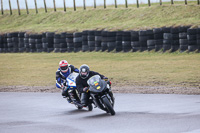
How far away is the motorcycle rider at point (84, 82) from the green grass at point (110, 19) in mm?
15797

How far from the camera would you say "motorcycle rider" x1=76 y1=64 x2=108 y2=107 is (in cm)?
1125

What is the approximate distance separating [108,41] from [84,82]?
62.5 feet

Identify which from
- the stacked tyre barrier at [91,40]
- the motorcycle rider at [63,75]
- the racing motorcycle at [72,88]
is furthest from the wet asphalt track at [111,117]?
the stacked tyre barrier at [91,40]

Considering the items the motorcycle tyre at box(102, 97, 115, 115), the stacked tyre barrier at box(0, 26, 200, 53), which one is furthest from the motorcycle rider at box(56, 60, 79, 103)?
the stacked tyre barrier at box(0, 26, 200, 53)

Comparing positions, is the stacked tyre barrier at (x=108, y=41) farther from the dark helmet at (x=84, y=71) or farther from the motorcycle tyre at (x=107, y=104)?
the motorcycle tyre at (x=107, y=104)

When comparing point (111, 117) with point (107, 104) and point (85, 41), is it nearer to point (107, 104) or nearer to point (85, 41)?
point (107, 104)

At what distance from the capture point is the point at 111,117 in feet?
33.7

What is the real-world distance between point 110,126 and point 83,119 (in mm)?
1432

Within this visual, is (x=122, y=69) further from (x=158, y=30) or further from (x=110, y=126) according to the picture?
(x=110, y=126)

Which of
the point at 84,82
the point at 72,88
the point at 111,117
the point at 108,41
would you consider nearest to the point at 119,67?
the point at 108,41

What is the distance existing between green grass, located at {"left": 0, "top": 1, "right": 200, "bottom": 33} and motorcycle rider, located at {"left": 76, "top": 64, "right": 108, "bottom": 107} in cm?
1580

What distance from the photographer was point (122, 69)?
932 inches

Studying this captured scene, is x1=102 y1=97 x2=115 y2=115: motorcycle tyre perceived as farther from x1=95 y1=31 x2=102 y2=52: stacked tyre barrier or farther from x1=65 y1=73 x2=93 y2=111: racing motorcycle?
x1=95 y1=31 x2=102 y2=52: stacked tyre barrier

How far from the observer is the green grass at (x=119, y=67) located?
62.5 feet
